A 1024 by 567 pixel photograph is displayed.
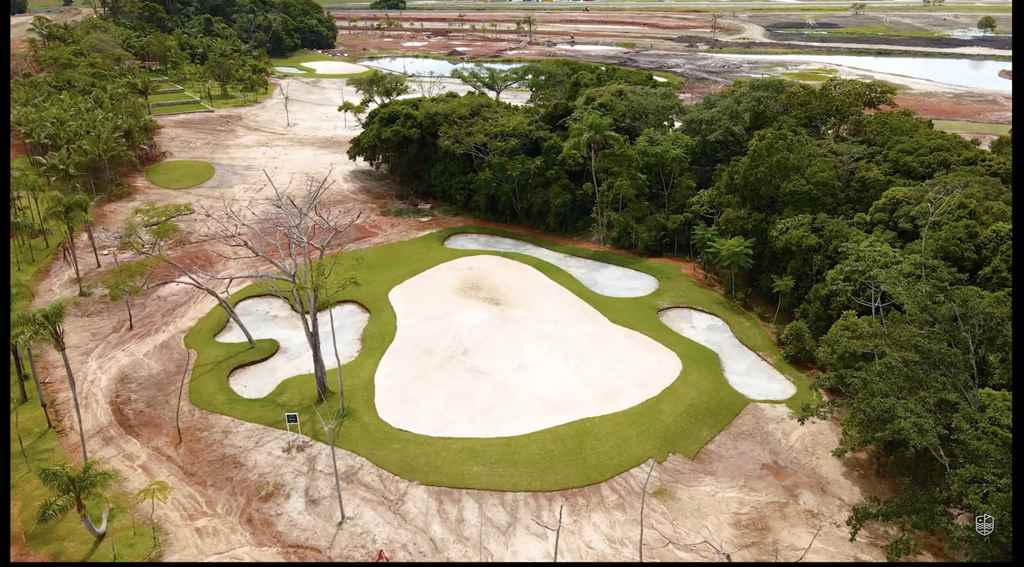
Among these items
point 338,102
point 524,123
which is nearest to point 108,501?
point 524,123

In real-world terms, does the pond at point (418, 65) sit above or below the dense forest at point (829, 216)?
above

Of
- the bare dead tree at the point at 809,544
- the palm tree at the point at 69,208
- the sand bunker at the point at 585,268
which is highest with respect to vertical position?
the palm tree at the point at 69,208

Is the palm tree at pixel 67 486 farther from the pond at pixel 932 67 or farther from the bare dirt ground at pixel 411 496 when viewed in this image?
the pond at pixel 932 67

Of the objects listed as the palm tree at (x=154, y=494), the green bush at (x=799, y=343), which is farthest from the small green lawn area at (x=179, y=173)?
the green bush at (x=799, y=343)

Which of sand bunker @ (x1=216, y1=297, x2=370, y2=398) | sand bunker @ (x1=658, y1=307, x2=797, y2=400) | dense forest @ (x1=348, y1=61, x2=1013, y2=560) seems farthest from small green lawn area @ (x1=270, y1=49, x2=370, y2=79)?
sand bunker @ (x1=658, y1=307, x2=797, y2=400)

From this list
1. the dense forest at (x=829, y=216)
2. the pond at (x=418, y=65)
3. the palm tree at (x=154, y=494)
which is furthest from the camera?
the pond at (x=418, y=65)

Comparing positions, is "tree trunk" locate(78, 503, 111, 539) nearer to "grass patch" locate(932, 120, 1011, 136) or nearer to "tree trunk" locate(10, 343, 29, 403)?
"tree trunk" locate(10, 343, 29, 403)

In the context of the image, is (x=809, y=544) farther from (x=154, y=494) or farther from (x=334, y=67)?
(x=334, y=67)

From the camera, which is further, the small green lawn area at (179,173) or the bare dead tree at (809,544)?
the small green lawn area at (179,173)
